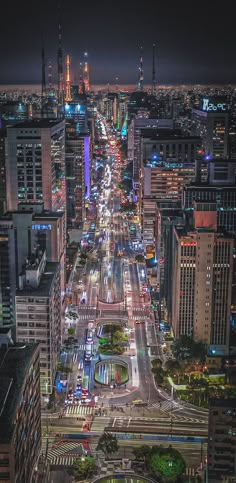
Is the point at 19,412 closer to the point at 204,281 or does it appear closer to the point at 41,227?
the point at 204,281

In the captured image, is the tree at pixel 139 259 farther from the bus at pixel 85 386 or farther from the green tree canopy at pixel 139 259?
the bus at pixel 85 386

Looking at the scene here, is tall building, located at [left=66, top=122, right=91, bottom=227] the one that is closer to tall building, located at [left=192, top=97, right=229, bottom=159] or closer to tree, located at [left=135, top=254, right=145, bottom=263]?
tree, located at [left=135, top=254, right=145, bottom=263]

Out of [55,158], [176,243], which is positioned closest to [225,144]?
[55,158]

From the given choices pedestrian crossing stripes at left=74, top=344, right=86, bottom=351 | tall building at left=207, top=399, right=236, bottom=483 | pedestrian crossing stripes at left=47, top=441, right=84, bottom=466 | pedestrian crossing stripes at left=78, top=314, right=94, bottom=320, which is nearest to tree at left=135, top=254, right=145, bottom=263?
pedestrian crossing stripes at left=78, top=314, right=94, bottom=320

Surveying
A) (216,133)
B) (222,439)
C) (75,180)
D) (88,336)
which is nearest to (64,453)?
(222,439)

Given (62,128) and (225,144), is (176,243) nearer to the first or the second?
(62,128)

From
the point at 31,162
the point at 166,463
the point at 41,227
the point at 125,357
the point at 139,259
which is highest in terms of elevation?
the point at 31,162
